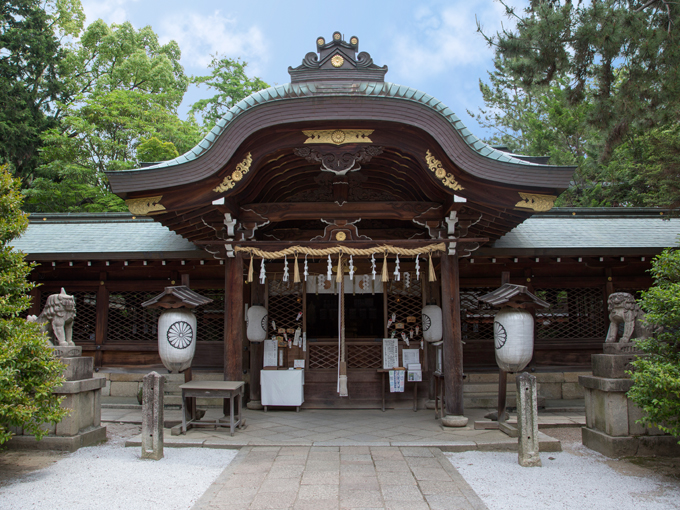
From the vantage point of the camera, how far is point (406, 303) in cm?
862

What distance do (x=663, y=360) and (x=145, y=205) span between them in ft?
21.8

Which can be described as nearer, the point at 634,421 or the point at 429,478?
the point at 429,478

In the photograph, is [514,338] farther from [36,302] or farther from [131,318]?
[36,302]

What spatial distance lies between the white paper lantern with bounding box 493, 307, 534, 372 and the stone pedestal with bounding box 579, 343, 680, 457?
2.89ft

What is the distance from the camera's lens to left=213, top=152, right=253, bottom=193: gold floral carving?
20.5 ft

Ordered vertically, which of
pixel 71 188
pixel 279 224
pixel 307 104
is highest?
pixel 71 188

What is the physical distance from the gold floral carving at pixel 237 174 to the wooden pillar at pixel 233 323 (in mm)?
1139

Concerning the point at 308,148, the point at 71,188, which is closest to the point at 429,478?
the point at 308,148

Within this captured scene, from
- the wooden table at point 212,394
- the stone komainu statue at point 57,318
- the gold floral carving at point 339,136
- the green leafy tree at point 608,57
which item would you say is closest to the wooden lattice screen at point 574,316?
the green leafy tree at point 608,57

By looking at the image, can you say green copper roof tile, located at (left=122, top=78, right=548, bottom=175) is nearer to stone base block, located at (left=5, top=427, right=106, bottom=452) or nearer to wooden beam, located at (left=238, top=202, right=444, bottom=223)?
wooden beam, located at (left=238, top=202, right=444, bottom=223)

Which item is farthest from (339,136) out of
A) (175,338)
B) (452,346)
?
(175,338)

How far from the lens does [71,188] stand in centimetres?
1711

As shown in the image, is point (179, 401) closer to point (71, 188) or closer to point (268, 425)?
point (268, 425)

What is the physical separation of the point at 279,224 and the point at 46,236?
5.55m
